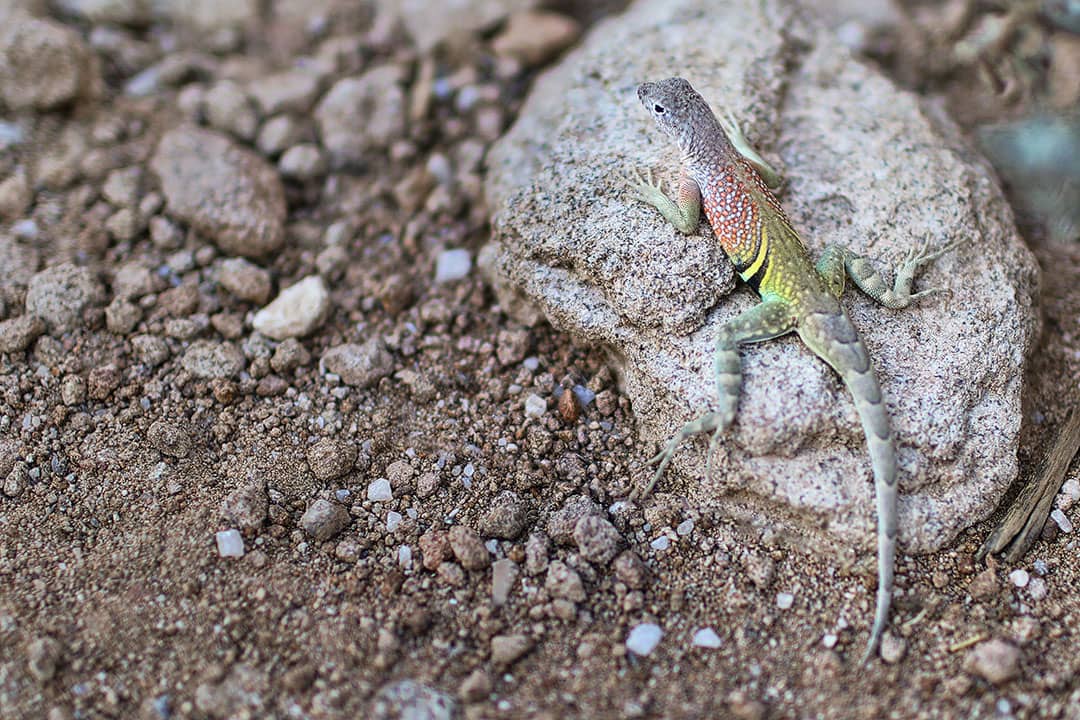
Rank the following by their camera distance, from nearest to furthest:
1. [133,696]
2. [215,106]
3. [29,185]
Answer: [133,696], [29,185], [215,106]

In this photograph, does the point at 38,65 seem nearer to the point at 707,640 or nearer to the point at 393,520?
the point at 393,520

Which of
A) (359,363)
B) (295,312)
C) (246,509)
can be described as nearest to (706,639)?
(246,509)

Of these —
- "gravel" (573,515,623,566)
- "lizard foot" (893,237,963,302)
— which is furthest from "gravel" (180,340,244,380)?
"lizard foot" (893,237,963,302)

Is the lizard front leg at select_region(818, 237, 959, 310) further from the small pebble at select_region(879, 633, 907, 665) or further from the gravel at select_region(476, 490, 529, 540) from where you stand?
the gravel at select_region(476, 490, 529, 540)

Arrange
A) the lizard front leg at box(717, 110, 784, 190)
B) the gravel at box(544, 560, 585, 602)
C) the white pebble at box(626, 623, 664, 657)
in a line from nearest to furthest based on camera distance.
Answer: the white pebble at box(626, 623, 664, 657), the gravel at box(544, 560, 585, 602), the lizard front leg at box(717, 110, 784, 190)

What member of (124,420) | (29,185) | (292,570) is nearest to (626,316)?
(292,570)

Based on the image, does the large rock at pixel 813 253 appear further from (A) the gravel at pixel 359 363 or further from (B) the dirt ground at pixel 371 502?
(A) the gravel at pixel 359 363

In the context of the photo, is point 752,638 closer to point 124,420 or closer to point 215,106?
point 124,420
